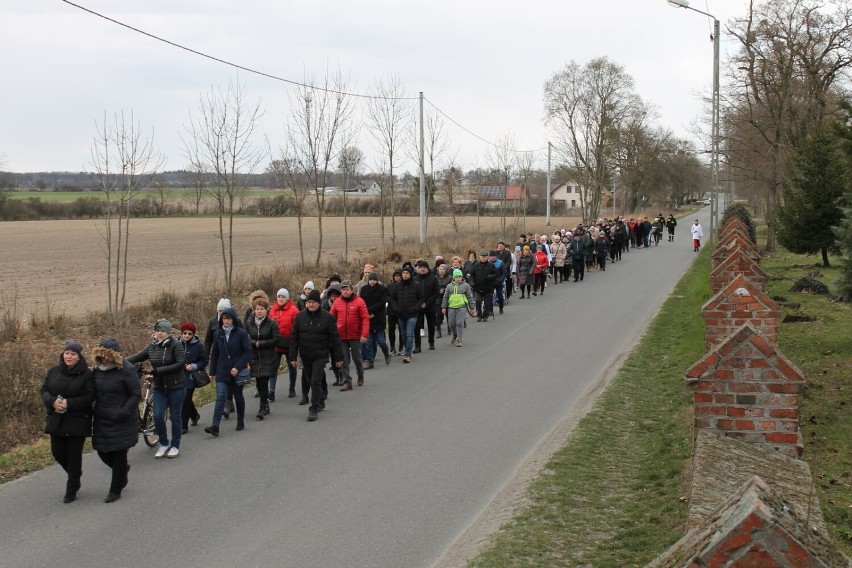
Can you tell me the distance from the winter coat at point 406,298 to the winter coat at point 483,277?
12.5 feet

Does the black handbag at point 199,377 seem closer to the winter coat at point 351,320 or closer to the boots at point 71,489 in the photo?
the boots at point 71,489

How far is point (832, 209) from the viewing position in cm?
2475

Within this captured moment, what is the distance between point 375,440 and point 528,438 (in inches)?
71.6

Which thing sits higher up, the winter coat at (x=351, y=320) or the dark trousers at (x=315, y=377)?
the winter coat at (x=351, y=320)

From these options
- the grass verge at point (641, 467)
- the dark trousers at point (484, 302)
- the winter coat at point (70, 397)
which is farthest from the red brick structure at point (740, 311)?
the dark trousers at point (484, 302)

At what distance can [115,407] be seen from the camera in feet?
27.1

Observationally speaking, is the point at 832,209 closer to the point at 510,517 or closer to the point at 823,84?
the point at 823,84

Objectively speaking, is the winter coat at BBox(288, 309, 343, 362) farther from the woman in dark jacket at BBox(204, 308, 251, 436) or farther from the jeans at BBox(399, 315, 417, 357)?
the jeans at BBox(399, 315, 417, 357)

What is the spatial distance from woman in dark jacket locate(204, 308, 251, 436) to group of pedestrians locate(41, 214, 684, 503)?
1 cm

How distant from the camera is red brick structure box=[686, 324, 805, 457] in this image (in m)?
5.35

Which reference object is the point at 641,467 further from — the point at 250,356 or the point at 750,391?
the point at 250,356

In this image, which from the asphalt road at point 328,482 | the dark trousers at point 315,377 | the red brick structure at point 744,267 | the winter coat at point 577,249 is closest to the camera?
the asphalt road at point 328,482

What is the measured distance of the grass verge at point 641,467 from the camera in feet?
20.0

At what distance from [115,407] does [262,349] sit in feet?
10.3
